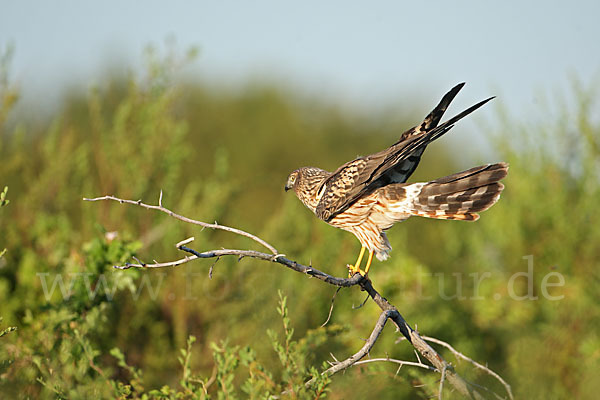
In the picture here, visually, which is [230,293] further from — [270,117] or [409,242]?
[270,117]

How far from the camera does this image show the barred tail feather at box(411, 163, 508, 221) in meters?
3.53

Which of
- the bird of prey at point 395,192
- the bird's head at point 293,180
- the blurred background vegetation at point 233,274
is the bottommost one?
the blurred background vegetation at point 233,274

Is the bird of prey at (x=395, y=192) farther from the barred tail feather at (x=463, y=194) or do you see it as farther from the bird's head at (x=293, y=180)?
the bird's head at (x=293, y=180)

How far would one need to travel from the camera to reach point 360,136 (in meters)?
19.8

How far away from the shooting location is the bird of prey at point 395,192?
3.56 meters

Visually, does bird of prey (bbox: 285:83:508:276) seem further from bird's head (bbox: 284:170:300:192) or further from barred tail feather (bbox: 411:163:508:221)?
bird's head (bbox: 284:170:300:192)

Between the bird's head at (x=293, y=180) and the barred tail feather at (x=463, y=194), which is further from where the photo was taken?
the bird's head at (x=293, y=180)

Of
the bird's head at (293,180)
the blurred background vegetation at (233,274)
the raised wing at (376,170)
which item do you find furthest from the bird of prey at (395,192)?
the blurred background vegetation at (233,274)

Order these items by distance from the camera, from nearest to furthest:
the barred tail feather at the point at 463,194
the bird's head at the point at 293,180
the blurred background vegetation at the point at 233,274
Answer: the barred tail feather at the point at 463,194 < the blurred background vegetation at the point at 233,274 < the bird's head at the point at 293,180

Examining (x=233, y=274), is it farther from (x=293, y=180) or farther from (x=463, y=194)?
(x=463, y=194)

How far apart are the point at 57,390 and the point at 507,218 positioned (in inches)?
277

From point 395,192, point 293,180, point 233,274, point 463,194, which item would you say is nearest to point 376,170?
point 395,192

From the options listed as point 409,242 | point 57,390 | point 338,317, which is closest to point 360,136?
point 409,242

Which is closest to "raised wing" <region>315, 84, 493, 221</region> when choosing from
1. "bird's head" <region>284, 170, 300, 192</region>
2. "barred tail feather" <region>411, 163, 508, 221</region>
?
"barred tail feather" <region>411, 163, 508, 221</region>
